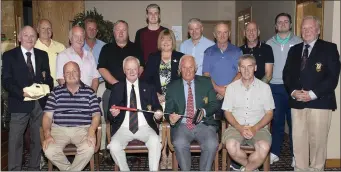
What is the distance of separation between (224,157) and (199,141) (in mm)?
333

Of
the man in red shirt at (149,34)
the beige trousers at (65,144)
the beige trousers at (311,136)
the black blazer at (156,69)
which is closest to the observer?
the beige trousers at (65,144)

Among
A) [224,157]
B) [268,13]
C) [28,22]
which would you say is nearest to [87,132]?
[224,157]

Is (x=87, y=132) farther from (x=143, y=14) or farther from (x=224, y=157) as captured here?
(x=143, y=14)

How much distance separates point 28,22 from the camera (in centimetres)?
981

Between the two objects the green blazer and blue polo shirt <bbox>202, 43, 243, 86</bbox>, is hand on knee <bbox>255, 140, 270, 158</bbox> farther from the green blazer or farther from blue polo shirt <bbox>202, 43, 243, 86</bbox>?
blue polo shirt <bbox>202, 43, 243, 86</bbox>

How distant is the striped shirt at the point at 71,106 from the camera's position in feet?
11.7

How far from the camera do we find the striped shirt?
357 centimetres

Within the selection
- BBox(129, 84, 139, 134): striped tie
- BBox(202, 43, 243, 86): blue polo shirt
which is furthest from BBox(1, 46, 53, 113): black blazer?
BBox(202, 43, 243, 86): blue polo shirt

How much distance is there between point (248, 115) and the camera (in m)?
3.64

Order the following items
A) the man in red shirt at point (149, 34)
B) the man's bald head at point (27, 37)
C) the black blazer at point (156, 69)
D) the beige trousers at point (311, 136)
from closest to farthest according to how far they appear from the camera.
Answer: the beige trousers at point (311, 136)
the man's bald head at point (27, 37)
the black blazer at point (156, 69)
the man in red shirt at point (149, 34)

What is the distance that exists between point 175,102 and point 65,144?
1.09 m

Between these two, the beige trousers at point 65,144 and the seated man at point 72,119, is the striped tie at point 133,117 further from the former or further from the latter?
the beige trousers at point 65,144

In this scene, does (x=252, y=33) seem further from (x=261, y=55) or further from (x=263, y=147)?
(x=263, y=147)

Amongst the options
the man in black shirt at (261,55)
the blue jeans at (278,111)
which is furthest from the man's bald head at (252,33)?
the blue jeans at (278,111)
